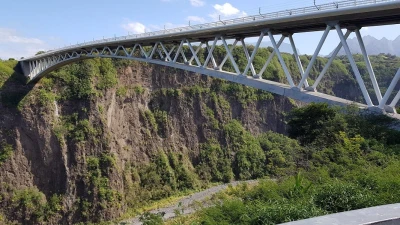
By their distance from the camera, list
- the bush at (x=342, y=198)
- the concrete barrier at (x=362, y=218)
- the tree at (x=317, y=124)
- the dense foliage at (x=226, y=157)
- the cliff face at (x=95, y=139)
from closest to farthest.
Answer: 1. the concrete barrier at (x=362, y=218)
2. the bush at (x=342, y=198)
3. the dense foliage at (x=226, y=157)
4. the tree at (x=317, y=124)
5. the cliff face at (x=95, y=139)

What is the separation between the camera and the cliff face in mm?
30391

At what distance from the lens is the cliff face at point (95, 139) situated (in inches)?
1196

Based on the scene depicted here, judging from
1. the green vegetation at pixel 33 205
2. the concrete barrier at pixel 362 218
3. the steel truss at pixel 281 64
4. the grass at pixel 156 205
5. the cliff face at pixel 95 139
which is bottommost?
the grass at pixel 156 205

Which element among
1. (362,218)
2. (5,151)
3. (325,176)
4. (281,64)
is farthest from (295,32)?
(5,151)

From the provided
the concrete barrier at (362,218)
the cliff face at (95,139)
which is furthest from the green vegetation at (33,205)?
the concrete barrier at (362,218)

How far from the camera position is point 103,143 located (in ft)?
113

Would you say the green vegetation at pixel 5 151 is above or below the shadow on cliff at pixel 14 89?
below

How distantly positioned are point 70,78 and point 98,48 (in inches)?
295

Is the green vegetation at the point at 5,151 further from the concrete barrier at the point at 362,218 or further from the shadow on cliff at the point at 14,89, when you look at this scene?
the concrete barrier at the point at 362,218

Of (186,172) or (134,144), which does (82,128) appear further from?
(186,172)

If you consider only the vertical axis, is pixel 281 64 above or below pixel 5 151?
above

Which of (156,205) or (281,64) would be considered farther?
(156,205)

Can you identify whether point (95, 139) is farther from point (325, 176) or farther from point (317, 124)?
point (325, 176)

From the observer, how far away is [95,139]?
34031 mm
